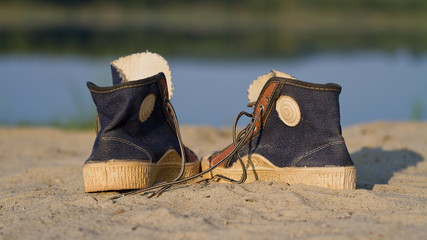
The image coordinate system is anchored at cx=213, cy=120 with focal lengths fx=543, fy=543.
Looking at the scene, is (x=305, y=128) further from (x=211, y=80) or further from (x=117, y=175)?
(x=211, y=80)

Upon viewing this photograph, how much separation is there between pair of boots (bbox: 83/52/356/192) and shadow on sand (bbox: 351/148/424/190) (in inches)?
20.2

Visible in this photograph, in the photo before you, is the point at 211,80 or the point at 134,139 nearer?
the point at 134,139

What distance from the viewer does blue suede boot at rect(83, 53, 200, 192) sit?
2.71 metres

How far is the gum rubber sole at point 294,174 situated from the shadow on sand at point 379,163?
0.45 metres

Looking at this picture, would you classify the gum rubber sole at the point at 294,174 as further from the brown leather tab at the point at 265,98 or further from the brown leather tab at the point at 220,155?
the brown leather tab at the point at 265,98

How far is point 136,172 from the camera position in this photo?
2748 mm

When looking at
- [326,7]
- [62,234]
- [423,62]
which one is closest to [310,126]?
[62,234]

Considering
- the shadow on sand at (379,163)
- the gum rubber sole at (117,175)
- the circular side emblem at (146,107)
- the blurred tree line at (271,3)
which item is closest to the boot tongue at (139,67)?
the circular side emblem at (146,107)

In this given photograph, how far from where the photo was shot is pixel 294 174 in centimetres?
282

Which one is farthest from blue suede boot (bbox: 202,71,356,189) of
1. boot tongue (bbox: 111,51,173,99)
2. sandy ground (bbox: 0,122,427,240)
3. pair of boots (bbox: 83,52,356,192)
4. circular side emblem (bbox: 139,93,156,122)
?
boot tongue (bbox: 111,51,173,99)

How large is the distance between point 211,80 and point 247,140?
751 cm

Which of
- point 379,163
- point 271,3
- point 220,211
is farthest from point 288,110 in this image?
point 271,3

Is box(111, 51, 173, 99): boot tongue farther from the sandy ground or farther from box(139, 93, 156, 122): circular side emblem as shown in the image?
the sandy ground

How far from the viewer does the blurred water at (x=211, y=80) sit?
7.62 meters
